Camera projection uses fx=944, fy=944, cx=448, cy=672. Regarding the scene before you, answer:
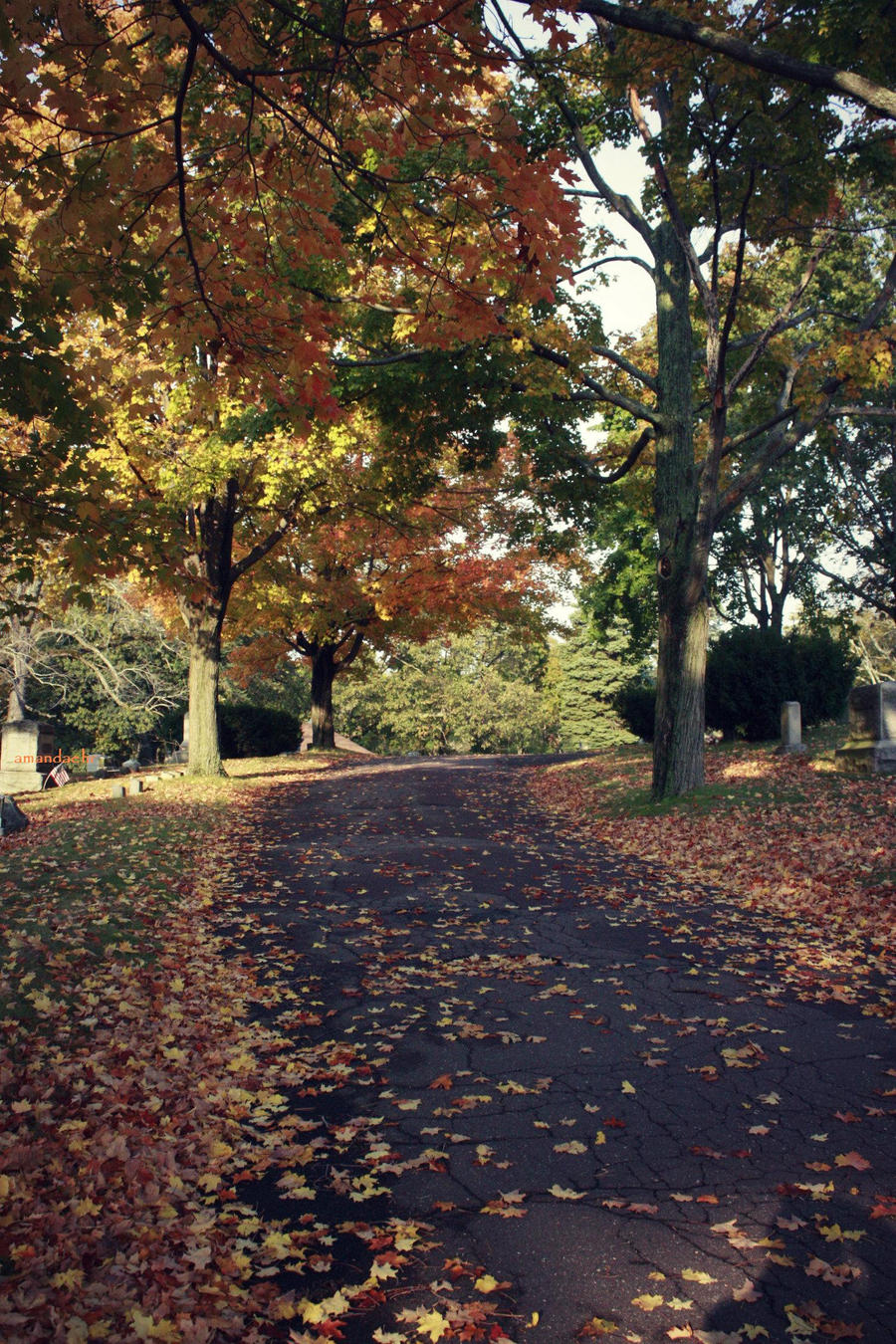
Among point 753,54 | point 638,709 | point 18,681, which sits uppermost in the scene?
point 753,54

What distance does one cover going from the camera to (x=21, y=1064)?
4809 millimetres

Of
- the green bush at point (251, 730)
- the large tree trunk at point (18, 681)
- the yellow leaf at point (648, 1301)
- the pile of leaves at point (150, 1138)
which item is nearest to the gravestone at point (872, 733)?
the pile of leaves at point (150, 1138)

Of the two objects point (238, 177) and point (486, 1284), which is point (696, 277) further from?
point (486, 1284)

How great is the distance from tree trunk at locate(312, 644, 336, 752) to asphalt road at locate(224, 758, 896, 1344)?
78.3 ft

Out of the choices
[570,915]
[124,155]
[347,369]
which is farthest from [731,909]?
[347,369]

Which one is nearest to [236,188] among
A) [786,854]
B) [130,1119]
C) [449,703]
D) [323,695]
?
[130,1119]

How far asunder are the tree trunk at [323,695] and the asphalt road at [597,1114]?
23.9m

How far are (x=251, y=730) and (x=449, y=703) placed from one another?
22.3 meters

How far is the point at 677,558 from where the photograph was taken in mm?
14812

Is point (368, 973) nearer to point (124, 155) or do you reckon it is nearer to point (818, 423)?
point (124, 155)

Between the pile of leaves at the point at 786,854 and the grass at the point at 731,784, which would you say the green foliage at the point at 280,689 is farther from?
the pile of leaves at the point at 786,854

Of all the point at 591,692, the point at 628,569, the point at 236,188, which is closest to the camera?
the point at 236,188

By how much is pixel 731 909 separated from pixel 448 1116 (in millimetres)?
5268

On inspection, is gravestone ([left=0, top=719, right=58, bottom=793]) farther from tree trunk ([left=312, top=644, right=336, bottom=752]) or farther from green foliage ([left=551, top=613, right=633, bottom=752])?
green foliage ([left=551, top=613, right=633, bottom=752])
